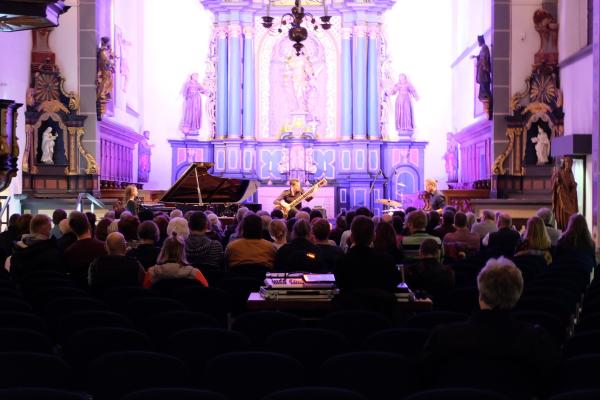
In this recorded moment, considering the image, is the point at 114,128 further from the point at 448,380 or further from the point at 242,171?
the point at 448,380

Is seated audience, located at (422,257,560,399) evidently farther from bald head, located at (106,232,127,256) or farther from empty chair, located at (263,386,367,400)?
bald head, located at (106,232,127,256)

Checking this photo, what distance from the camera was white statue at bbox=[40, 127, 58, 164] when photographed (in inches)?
788

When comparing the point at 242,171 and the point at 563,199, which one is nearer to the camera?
the point at 563,199

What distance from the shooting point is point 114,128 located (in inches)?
901

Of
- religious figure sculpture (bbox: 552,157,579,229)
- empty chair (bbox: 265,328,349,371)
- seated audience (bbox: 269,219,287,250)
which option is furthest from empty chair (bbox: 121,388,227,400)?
religious figure sculpture (bbox: 552,157,579,229)

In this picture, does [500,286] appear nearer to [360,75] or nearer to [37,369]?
[37,369]

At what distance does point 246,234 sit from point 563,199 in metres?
10.0

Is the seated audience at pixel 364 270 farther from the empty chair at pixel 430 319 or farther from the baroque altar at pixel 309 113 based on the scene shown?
the baroque altar at pixel 309 113

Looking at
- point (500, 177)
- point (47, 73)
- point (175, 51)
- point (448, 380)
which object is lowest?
point (448, 380)

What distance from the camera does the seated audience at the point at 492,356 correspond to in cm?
419

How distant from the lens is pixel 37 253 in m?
8.72

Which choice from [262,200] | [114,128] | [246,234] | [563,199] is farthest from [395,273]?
[262,200]

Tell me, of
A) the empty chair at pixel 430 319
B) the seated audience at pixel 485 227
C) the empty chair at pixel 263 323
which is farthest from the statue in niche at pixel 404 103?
the empty chair at pixel 263 323

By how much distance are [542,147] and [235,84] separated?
10.7 metres
